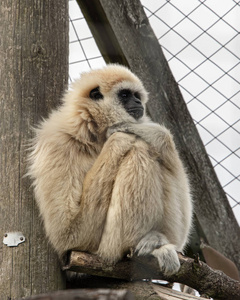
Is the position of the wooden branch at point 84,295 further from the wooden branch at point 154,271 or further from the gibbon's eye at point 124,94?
the gibbon's eye at point 124,94

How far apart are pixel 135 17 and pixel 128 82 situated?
71 cm

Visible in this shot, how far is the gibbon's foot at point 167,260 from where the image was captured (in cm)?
333

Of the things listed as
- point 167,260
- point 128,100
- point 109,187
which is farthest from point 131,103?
point 167,260

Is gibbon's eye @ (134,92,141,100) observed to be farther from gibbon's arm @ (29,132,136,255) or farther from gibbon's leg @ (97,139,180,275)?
gibbon's leg @ (97,139,180,275)

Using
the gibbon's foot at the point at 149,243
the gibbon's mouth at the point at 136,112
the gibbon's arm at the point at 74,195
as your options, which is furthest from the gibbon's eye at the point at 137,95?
the gibbon's foot at the point at 149,243

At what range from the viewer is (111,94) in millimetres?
4195

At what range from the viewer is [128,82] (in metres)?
4.25

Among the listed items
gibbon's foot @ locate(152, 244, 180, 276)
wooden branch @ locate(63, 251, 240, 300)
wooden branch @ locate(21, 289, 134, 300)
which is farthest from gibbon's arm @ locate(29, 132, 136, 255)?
wooden branch @ locate(21, 289, 134, 300)

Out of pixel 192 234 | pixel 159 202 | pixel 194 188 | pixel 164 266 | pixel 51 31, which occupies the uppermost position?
pixel 51 31

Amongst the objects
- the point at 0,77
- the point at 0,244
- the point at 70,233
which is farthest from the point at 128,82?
the point at 0,244

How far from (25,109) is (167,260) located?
4.71ft

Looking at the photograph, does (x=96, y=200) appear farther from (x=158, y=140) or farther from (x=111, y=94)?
(x=111, y=94)

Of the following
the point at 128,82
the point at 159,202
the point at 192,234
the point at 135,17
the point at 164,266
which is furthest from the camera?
the point at 192,234

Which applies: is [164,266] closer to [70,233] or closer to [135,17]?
[70,233]
